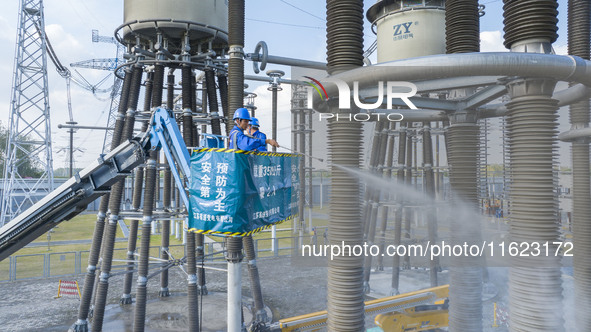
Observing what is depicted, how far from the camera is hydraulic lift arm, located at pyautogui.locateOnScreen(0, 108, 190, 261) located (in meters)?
10.4

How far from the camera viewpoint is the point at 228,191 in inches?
290

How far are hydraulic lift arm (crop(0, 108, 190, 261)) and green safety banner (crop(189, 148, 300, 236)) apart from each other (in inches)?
110

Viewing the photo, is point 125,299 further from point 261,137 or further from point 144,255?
point 261,137

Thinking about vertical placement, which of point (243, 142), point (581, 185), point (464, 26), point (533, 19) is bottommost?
point (581, 185)

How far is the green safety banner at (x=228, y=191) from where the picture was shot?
735 centimetres

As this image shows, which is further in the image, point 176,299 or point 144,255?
point 176,299

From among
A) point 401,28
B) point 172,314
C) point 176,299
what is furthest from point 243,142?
point 176,299

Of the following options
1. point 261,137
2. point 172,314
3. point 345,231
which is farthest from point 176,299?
point 345,231

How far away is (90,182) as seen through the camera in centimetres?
1080

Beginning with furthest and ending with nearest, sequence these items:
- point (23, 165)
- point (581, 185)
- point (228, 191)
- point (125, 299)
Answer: point (23, 165) < point (125, 299) < point (581, 185) < point (228, 191)

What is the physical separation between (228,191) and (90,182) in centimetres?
555

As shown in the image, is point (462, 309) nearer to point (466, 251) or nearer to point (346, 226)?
point (466, 251)

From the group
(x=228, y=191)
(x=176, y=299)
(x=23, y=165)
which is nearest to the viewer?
(x=228, y=191)

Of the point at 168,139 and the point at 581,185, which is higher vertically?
the point at 168,139
